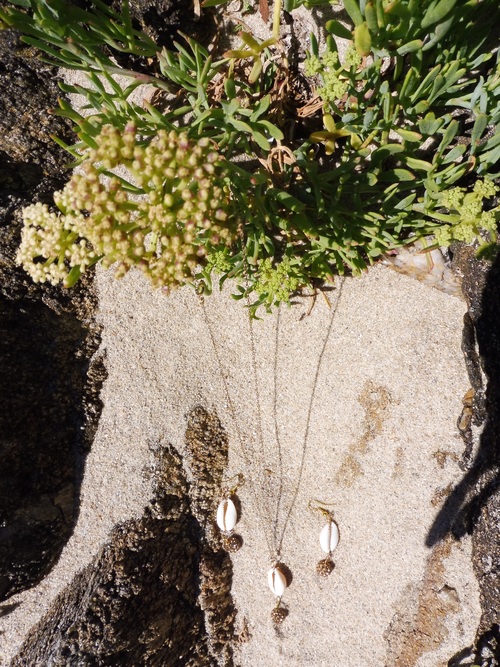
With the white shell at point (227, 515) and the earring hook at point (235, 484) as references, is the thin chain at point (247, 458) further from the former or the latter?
the white shell at point (227, 515)

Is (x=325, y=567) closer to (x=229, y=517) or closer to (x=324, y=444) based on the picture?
(x=229, y=517)

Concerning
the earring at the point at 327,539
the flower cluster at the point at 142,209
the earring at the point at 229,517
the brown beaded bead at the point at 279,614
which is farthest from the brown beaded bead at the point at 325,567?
the flower cluster at the point at 142,209

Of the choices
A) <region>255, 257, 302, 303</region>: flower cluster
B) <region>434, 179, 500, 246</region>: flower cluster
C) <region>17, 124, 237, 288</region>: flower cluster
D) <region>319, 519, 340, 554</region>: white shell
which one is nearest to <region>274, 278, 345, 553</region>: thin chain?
<region>319, 519, 340, 554</region>: white shell

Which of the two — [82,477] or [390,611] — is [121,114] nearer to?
[82,477]

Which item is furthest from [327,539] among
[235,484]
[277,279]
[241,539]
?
[277,279]

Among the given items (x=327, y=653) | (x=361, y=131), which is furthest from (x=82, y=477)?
(x=361, y=131)
